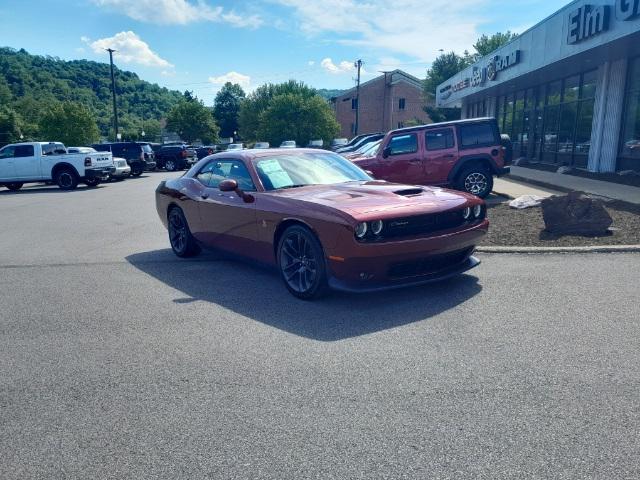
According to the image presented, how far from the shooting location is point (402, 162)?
11.8 m

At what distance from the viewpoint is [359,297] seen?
5309 mm

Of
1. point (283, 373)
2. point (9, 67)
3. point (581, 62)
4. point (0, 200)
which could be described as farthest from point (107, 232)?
point (9, 67)

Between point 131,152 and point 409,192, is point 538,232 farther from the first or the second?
point 131,152

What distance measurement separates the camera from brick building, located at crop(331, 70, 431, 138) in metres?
65.5

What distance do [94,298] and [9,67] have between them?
11802 cm

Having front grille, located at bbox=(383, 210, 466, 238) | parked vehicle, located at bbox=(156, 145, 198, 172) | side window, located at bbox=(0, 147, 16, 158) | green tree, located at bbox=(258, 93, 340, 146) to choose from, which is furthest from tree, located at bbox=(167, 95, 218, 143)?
front grille, located at bbox=(383, 210, 466, 238)

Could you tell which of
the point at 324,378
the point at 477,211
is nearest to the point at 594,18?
the point at 477,211

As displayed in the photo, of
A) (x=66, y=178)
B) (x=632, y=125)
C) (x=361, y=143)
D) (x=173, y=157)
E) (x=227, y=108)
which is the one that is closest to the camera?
→ (x=632, y=125)

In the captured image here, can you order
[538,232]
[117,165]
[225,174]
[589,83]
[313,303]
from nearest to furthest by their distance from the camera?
[313,303] → [225,174] → [538,232] → [589,83] → [117,165]

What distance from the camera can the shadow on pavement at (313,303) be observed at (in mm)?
4535

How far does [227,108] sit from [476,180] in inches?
4448

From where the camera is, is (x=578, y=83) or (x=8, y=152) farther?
(x=8, y=152)

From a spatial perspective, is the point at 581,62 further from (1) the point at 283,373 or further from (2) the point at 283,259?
(1) the point at 283,373

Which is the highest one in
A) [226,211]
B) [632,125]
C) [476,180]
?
[632,125]
